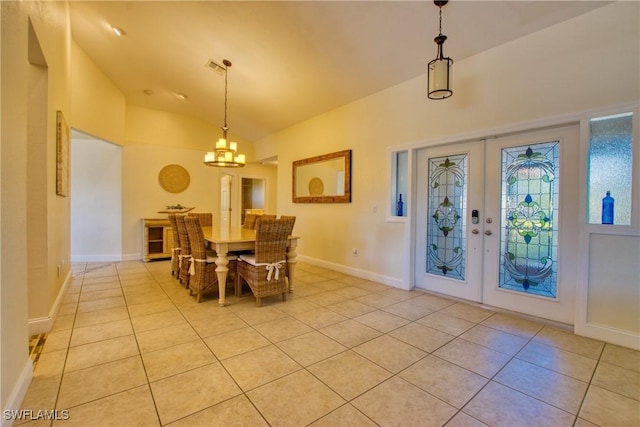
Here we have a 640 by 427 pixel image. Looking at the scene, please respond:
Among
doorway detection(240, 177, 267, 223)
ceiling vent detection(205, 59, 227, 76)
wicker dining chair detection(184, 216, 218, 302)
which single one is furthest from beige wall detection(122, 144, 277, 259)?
wicker dining chair detection(184, 216, 218, 302)

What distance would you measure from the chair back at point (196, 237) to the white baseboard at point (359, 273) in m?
2.36

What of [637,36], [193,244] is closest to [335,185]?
[193,244]

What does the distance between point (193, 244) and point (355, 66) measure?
312cm

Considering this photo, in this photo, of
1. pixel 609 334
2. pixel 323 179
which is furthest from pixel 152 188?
pixel 609 334

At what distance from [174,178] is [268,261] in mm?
4331

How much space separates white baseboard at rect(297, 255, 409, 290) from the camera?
4039 mm

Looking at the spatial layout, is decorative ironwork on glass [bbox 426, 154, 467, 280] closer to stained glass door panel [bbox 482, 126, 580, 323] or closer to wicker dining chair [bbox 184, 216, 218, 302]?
stained glass door panel [bbox 482, 126, 580, 323]

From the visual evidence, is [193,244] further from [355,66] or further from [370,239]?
[355,66]

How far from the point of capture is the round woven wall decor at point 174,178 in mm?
6258

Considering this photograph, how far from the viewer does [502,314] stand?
3.07 m

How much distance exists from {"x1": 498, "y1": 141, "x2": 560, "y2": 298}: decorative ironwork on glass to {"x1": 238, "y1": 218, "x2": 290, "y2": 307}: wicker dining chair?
248cm

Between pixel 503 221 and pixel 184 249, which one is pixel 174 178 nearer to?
pixel 184 249

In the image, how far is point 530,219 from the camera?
117 inches

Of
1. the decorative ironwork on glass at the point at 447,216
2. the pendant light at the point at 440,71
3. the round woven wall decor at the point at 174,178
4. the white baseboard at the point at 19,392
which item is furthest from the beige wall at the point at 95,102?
the decorative ironwork on glass at the point at 447,216
